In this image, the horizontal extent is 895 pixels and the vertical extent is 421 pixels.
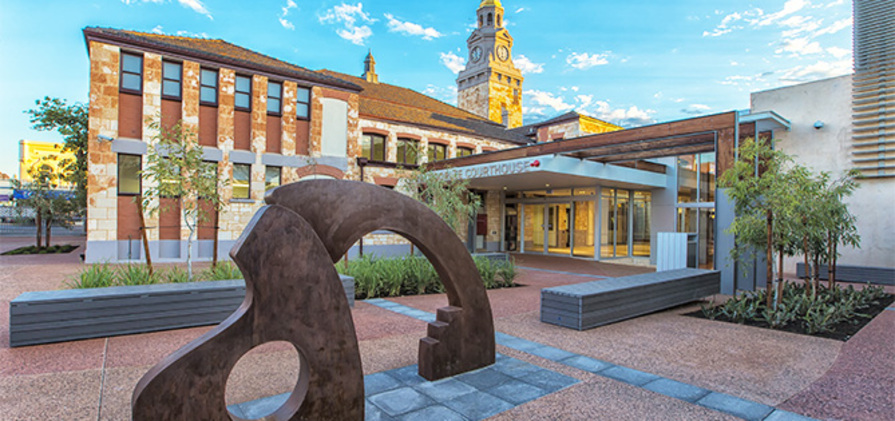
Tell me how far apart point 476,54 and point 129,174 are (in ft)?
146

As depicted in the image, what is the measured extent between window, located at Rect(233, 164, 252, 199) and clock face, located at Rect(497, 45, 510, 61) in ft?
131

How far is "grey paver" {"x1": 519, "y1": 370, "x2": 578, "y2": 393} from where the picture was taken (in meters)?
4.04

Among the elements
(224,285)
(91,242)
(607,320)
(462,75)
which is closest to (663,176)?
(607,320)

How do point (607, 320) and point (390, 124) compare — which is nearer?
point (607, 320)

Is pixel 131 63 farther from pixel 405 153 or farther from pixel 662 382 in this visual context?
pixel 662 382

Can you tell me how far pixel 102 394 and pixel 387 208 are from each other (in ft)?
9.45

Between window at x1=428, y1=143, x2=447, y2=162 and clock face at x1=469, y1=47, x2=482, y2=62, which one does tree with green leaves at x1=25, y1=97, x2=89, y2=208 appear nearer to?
window at x1=428, y1=143, x2=447, y2=162

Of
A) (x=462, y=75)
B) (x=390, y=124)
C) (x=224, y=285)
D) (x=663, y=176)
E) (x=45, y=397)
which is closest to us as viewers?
(x=45, y=397)

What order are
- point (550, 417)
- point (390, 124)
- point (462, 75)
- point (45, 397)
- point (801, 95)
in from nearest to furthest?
point (550, 417) < point (45, 397) < point (801, 95) < point (390, 124) < point (462, 75)

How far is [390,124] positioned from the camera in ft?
67.6

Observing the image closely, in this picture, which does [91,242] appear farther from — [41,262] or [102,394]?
[102,394]

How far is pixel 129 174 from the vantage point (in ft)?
47.3

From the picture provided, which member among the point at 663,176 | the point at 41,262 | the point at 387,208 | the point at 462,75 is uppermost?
the point at 462,75

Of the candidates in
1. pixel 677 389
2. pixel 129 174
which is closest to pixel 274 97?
pixel 129 174
